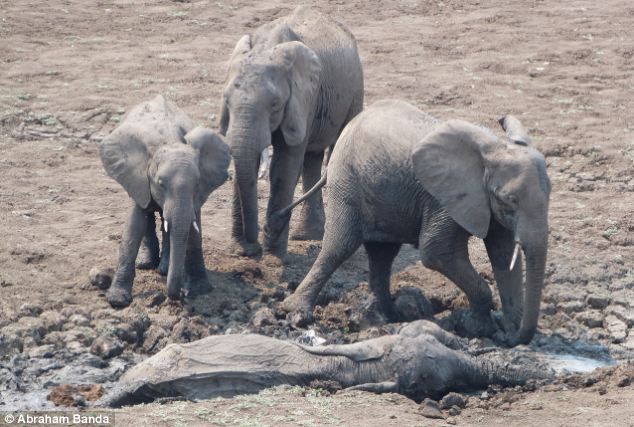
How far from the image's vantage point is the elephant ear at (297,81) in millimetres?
11461

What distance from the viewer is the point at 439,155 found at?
32.0ft

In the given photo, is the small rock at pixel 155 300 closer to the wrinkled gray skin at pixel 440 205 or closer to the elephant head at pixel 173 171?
the elephant head at pixel 173 171

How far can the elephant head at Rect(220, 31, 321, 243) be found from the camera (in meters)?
11.1

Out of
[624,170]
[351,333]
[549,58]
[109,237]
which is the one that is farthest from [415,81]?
[351,333]

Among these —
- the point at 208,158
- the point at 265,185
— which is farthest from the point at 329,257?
the point at 265,185

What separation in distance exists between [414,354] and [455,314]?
130 cm

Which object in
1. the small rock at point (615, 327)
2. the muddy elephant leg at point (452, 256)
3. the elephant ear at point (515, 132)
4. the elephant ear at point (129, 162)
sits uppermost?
the elephant ear at point (515, 132)

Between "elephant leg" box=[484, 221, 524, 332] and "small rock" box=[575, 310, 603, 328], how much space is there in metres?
0.63

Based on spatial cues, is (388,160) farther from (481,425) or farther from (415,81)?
(415,81)

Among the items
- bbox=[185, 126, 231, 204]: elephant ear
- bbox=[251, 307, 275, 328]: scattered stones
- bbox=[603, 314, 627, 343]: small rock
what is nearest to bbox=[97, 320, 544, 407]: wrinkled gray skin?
bbox=[251, 307, 275, 328]: scattered stones

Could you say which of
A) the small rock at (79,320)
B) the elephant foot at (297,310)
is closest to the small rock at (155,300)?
the small rock at (79,320)

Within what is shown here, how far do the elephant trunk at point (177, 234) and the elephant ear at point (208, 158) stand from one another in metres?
0.38

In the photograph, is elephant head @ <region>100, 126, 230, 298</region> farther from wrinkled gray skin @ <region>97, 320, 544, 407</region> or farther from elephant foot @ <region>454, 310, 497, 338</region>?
elephant foot @ <region>454, 310, 497, 338</region>

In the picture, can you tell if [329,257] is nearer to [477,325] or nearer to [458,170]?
[477,325]
